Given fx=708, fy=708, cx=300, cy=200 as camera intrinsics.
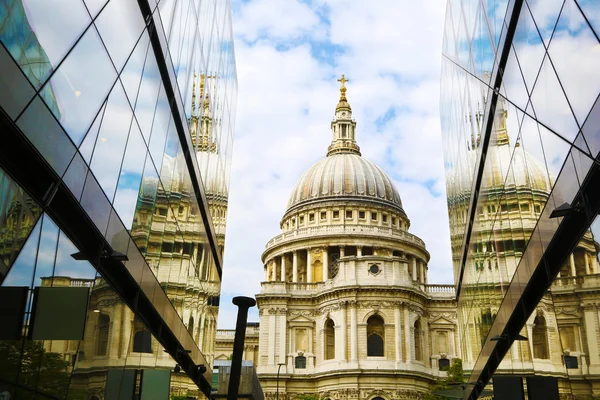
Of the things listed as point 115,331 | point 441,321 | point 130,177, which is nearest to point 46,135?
Result: point 130,177

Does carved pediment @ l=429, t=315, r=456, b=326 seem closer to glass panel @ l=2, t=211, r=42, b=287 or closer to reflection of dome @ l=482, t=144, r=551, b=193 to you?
reflection of dome @ l=482, t=144, r=551, b=193

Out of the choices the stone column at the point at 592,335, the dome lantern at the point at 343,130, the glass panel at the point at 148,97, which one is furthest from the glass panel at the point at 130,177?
the dome lantern at the point at 343,130

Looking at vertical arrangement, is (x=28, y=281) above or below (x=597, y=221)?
below

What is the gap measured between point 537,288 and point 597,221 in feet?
18.9

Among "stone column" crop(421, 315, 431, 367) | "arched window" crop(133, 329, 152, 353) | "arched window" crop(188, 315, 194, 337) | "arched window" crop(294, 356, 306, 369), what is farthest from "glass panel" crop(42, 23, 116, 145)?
"stone column" crop(421, 315, 431, 367)

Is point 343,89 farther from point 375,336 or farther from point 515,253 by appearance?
point 515,253

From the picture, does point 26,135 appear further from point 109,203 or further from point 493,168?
point 493,168

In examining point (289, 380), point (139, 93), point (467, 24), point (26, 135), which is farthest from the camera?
point (289, 380)

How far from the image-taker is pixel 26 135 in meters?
9.50

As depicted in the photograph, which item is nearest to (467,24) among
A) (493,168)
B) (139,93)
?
(493,168)

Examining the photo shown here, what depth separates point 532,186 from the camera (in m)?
14.8

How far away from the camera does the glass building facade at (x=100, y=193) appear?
31.6 feet

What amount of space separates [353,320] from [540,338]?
188ft

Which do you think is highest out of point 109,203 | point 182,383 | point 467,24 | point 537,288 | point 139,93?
point 467,24
